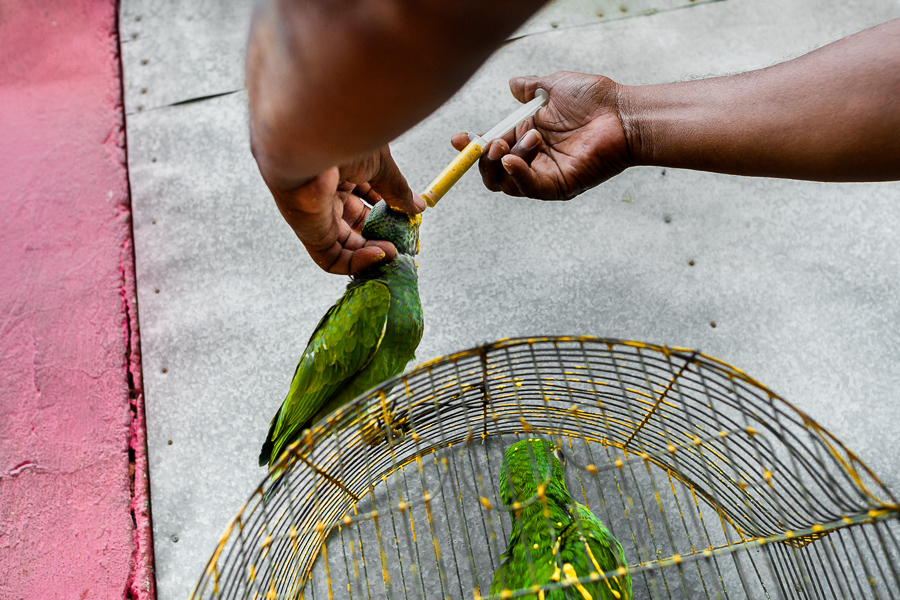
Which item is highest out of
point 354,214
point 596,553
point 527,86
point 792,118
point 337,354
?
point 527,86

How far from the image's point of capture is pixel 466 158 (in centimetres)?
104

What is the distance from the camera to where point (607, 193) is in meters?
1.62

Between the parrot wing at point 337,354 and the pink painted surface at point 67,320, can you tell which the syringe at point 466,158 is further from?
the pink painted surface at point 67,320

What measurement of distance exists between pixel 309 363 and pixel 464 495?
51cm

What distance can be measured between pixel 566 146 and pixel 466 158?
0.26m

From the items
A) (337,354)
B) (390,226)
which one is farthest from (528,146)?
(337,354)

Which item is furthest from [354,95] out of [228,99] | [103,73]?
[103,73]

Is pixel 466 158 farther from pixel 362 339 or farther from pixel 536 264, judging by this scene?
pixel 536 264

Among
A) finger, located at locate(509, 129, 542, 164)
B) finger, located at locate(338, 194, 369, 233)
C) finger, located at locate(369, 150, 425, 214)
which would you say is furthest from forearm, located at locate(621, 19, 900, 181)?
finger, located at locate(338, 194, 369, 233)

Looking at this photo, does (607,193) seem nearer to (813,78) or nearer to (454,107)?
(454,107)

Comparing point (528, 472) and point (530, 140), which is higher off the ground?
point (530, 140)

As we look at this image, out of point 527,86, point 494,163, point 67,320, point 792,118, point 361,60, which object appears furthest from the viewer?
point 67,320

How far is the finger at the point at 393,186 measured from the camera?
0.89 metres

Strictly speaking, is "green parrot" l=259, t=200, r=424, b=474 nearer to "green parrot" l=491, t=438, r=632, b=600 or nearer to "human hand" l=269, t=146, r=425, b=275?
"human hand" l=269, t=146, r=425, b=275
